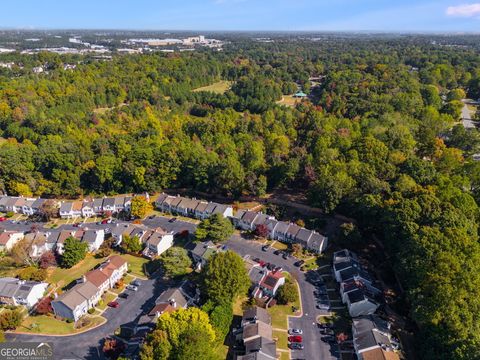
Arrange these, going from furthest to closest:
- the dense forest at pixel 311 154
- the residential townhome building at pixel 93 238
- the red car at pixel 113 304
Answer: the residential townhome building at pixel 93 238, the red car at pixel 113 304, the dense forest at pixel 311 154

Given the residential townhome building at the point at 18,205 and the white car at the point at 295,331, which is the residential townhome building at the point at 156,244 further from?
the residential townhome building at the point at 18,205

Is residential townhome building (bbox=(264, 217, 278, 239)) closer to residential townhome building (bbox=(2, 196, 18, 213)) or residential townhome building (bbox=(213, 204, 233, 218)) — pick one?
residential townhome building (bbox=(213, 204, 233, 218))

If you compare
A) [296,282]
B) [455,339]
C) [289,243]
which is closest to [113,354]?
[296,282]

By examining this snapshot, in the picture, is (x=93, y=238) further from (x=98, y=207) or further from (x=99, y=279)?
(x=98, y=207)

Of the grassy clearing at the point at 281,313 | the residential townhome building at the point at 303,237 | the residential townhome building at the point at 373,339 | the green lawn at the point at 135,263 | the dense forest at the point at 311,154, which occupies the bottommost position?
the green lawn at the point at 135,263

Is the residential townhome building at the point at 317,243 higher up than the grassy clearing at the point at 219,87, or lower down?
lower down

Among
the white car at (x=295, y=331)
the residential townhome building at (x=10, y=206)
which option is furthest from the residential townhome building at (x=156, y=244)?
the residential townhome building at (x=10, y=206)

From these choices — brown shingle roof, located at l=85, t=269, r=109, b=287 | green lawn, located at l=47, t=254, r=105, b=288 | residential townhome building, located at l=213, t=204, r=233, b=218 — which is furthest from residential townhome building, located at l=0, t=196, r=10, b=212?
residential townhome building, located at l=213, t=204, r=233, b=218
